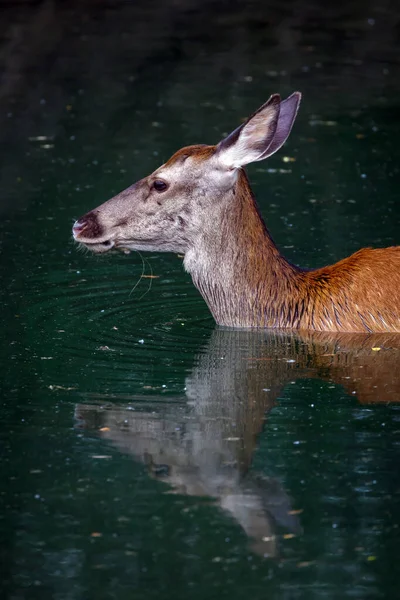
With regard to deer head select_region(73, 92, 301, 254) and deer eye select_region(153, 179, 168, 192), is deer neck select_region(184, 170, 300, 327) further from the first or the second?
deer eye select_region(153, 179, 168, 192)

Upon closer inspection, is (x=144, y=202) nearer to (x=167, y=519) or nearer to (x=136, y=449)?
(x=136, y=449)

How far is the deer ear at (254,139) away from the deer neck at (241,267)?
188mm

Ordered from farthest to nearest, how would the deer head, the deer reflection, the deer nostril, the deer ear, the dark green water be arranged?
1. the deer nostril
2. the deer head
3. the deer ear
4. the deer reflection
5. the dark green water

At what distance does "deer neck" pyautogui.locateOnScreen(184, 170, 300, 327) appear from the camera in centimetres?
859

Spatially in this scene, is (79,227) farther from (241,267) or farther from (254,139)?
(254,139)

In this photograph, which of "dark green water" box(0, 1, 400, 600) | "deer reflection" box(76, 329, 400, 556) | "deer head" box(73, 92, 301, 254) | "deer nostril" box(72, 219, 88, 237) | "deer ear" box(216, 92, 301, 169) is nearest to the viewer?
"dark green water" box(0, 1, 400, 600)

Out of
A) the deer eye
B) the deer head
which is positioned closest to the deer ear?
the deer head

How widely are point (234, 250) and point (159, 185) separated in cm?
59

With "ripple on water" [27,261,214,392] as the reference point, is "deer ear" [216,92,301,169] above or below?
above

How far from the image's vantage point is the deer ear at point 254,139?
8133 mm

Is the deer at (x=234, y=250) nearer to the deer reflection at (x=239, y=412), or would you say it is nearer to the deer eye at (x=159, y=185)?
the deer eye at (x=159, y=185)

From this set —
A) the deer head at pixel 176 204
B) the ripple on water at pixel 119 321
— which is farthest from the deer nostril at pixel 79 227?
the ripple on water at pixel 119 321

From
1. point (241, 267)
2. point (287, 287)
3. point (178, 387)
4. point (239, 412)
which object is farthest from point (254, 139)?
point (239, 412)

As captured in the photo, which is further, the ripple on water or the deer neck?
the deer neck
